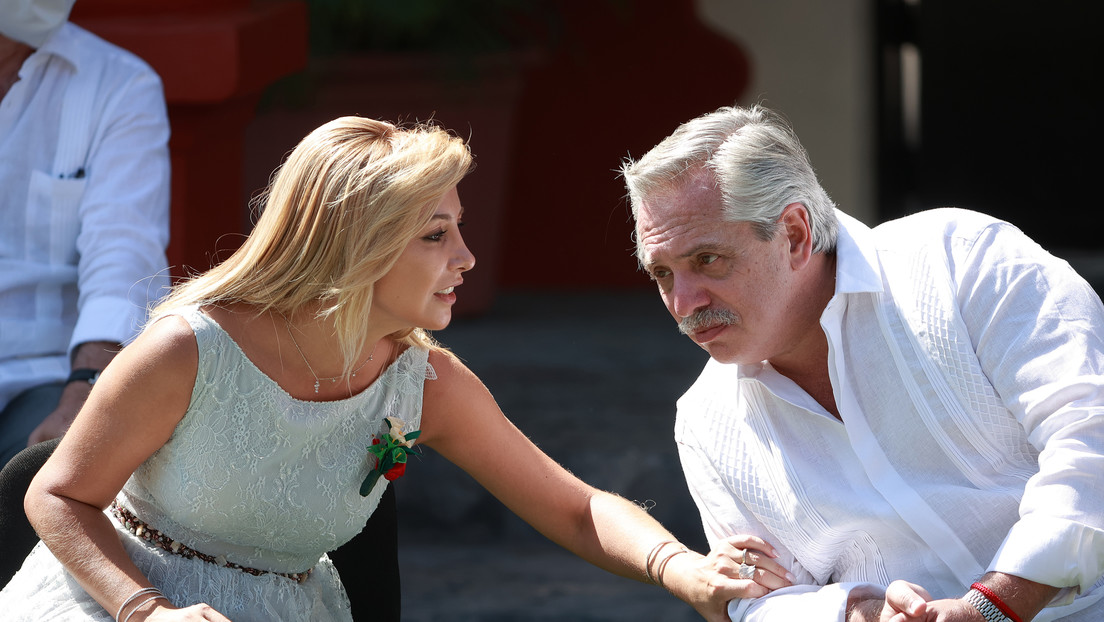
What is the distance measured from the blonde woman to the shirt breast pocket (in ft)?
3.08

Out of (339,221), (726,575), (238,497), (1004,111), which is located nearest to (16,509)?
(238,497)

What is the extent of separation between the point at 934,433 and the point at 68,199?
6.66ft

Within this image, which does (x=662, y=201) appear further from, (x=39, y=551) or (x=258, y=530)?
(x=39, y=551)

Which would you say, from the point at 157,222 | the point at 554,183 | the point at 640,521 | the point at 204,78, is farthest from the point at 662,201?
the point at 554,183

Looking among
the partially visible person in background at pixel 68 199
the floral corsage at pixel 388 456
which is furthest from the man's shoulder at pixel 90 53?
the floral corsage at pixel 388 456

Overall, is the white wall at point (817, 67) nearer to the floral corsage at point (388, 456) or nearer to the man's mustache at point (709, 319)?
the man's mustache at point (709, 319)

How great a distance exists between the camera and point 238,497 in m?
2.21

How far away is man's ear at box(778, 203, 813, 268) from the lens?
7.37 feet

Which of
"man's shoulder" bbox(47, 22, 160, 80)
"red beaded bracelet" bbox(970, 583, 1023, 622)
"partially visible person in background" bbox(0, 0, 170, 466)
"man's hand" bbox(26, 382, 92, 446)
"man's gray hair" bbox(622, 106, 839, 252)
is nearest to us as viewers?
"red beaded bracelet" bbox(970, 583, 1023, 622)

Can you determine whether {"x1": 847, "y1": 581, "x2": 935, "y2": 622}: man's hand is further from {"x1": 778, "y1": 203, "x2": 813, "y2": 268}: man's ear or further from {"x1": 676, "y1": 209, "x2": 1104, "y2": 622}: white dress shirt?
{"x1": 778, "y1": 203, "x2": 813, "y2": 268}: man's ear

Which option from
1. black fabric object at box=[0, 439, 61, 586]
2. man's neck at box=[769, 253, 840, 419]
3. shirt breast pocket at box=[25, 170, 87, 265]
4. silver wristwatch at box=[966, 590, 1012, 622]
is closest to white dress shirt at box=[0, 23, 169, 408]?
shirt breast pocket at box=[25, 170, 87, 265]

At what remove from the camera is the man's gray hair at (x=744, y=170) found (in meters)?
2.21

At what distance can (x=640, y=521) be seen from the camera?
2432mm

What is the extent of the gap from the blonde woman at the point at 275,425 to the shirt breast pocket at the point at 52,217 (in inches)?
37.0
